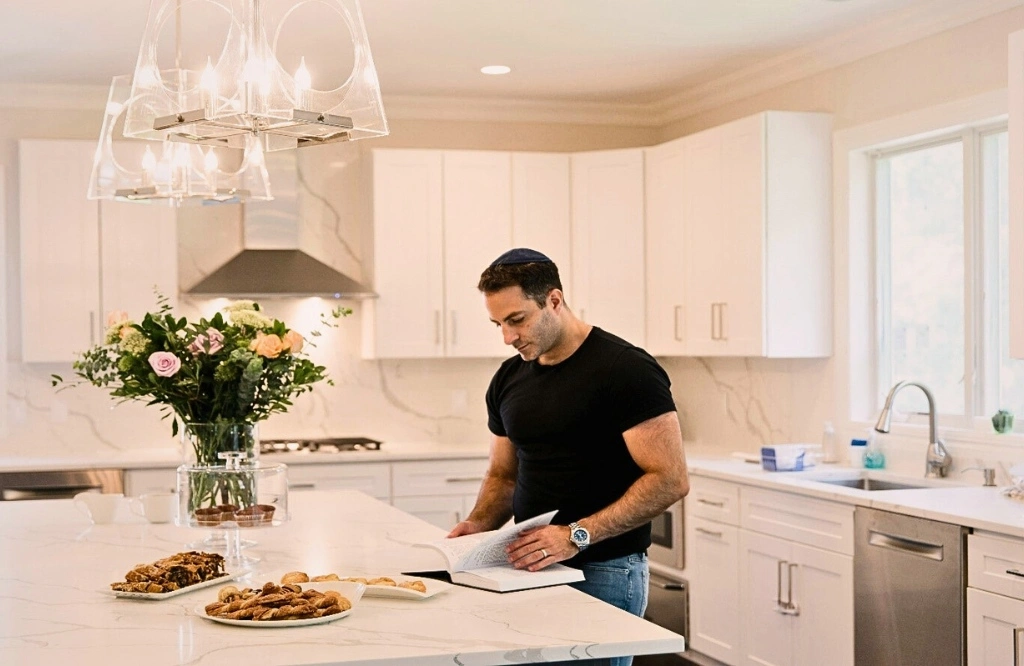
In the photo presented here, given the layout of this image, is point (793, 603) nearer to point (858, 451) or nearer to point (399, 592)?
point (858, 451)

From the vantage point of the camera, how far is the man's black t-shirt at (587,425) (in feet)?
8.86

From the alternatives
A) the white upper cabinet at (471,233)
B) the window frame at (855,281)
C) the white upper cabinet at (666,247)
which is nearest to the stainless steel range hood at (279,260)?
the white upper cabinet at (471,233)

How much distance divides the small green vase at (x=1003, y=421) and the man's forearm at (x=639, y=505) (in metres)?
1.98

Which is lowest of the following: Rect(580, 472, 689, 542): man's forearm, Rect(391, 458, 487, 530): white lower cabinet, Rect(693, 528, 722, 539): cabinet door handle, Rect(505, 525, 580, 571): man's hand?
Rect(693, 528, 722, 539): cabinet door handle

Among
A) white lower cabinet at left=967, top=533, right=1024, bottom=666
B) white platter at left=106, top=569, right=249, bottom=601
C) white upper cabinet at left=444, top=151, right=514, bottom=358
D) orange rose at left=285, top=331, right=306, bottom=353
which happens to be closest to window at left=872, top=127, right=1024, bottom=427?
white lower cabinet at left=967, top=533, right=1024, bottom=666

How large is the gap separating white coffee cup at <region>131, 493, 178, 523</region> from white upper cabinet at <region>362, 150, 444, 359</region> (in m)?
2.51

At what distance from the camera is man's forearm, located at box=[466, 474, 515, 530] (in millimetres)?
2998

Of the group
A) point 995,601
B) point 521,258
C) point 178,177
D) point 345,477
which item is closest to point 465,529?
point 521,258

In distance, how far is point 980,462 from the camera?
13.8 feet

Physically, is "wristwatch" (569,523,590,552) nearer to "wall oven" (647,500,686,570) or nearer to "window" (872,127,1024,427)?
"window" (872,127,1024,427)

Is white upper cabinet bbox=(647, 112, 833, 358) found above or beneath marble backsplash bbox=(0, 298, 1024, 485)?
above

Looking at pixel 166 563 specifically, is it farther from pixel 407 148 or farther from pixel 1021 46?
pixel 407 148

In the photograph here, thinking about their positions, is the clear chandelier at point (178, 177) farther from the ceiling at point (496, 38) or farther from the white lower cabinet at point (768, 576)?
the white lower cabinet at point (768, 576)

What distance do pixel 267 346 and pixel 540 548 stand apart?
0.78 m
